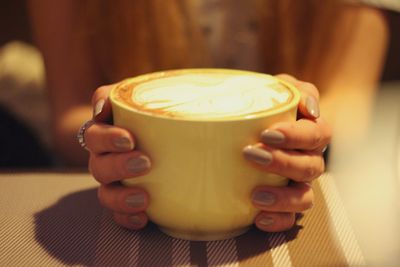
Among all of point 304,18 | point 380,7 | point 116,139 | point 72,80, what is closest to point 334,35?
point 304,18

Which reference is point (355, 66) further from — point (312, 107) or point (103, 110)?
point (103, 110)

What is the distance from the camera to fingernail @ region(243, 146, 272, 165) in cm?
37

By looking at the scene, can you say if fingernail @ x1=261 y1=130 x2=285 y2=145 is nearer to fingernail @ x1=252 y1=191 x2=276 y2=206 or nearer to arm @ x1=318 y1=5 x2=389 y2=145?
fingernail @ x1=252 y1=191 x2=276 y2=206

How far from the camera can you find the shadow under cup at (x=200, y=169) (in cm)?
36

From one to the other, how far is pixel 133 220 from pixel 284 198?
0.14 m

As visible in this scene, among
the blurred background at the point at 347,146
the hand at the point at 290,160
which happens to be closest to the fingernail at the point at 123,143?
the hand at the point at 290,160

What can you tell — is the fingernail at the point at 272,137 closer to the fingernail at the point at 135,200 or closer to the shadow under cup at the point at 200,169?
the shadow under cup at the point at 200,169

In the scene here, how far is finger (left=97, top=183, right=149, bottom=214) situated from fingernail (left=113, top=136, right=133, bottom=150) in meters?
0.04

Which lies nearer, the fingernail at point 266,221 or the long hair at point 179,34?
the fingernail at point 266,221

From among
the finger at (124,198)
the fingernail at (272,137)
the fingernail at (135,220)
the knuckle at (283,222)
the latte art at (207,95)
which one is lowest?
the fingernail at (135,220)

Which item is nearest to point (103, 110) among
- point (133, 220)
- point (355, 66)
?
point (133, 220)

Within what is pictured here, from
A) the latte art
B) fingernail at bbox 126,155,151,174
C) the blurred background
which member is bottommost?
the blurred background

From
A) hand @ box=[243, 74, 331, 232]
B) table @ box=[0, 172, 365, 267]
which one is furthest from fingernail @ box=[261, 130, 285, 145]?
table @ box=[0, 172, 365, 267]

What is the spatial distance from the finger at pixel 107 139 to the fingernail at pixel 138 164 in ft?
0.05
